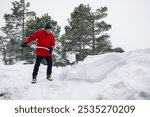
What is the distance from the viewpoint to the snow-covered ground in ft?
25.2

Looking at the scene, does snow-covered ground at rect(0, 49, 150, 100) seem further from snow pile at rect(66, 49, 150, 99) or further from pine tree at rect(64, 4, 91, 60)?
pine tree at rect(64, 4, 91, 60)

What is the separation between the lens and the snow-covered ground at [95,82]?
25.2ft

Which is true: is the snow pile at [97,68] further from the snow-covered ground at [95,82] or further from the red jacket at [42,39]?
the red jacket at [42,39]

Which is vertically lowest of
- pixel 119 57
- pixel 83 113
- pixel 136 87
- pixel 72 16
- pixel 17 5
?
pixel 83 113

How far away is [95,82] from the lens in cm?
873

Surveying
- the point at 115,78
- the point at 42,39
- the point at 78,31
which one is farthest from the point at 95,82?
the point at 78,31

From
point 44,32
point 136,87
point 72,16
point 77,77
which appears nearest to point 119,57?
point 77,77

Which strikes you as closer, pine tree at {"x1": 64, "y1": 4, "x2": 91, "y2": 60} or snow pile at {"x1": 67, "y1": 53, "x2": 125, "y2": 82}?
snow pile at {"x1": 67, "y1": 53, "x2": 125, "y2": 82}

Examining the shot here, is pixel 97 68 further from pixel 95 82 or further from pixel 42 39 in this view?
pixel 42 39

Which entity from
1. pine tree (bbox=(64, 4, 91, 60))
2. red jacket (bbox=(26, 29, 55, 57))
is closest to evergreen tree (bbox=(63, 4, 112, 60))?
pine tree (bbox=(64, 4, 91, 60))

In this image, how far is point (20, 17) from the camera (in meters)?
40.4

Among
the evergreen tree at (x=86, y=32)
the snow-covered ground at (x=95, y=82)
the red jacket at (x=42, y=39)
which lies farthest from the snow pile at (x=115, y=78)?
the evergreen tree at (x=86, y=32)

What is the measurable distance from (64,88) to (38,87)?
2.84 feet

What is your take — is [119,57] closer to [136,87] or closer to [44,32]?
[136,87]
